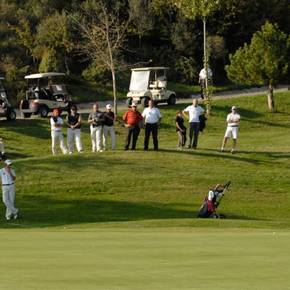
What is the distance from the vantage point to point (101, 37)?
153ft

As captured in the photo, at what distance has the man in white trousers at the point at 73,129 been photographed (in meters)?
29.6

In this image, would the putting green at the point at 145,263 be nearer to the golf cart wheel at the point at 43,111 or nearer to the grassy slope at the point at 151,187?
the grassy slope at the point at 151,187

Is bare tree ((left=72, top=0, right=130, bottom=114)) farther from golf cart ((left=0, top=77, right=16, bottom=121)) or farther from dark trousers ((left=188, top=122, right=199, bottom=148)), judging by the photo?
dark trousers ((left=188, top=122, right=199, bottom=148))

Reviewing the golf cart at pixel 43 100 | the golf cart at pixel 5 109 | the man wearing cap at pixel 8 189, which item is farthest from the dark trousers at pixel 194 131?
the golf cart at pixel 43 100

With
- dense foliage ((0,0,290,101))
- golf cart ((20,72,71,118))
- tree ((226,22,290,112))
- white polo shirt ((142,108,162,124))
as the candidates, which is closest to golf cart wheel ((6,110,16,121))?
golf cart ((20,72,71,118))

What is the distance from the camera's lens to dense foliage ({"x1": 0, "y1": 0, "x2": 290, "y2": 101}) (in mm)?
53312

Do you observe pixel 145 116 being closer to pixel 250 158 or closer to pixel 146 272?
pixel 250 158

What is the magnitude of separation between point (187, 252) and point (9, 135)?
95.9ft

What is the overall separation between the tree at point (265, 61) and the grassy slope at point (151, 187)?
593 inches

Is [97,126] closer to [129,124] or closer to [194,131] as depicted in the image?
[129,124]

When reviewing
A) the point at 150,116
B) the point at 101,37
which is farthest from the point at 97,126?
the point at 101,37

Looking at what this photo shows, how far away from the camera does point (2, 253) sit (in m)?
11.4

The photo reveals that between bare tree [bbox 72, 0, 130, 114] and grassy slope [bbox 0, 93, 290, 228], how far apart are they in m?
15.2

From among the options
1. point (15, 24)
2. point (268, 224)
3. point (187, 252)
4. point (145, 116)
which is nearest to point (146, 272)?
point (187, 252)
